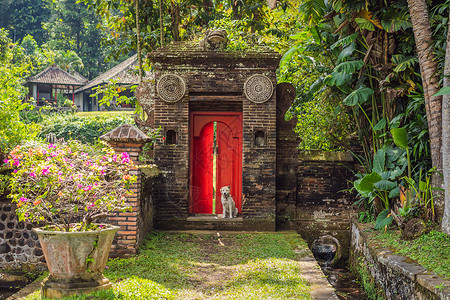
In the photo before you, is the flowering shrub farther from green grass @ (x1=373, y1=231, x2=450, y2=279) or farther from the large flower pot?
green grass @ (x1=373, y1=231, x2=450, y2=279)

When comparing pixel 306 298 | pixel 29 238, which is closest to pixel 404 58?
pixel 306 298

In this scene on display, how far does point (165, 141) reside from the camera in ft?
29.8

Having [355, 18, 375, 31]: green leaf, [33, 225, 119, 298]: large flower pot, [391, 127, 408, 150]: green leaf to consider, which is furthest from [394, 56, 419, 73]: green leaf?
[33, 225, 119, 298]: large flower pot

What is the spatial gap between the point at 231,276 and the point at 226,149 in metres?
4.20

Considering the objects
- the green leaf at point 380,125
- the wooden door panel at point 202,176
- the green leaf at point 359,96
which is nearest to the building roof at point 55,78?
the wooden door panel at point 202,176

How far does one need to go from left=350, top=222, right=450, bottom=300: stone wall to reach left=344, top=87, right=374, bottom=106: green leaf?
2217 mm

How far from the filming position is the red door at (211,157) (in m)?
9.80

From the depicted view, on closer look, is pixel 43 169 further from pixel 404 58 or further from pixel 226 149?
pixel 404 58

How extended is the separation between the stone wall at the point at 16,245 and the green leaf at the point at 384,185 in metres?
5.41

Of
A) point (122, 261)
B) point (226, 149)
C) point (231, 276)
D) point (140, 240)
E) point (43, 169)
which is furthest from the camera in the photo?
point (226, 149)

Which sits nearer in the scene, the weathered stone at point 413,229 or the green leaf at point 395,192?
the weathered stone at point 413,229

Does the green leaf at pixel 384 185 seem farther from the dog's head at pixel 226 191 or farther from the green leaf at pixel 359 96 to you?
the dog's head at pixel 226 191

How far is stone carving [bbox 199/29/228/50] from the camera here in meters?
9.18

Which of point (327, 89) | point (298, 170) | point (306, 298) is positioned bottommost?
point (306, 298)
